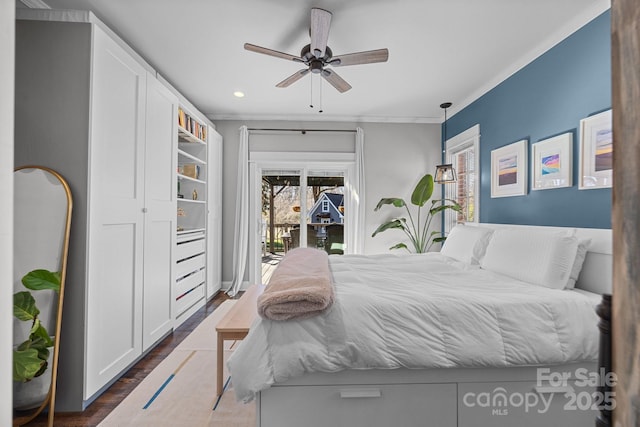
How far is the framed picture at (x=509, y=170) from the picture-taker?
2803mm

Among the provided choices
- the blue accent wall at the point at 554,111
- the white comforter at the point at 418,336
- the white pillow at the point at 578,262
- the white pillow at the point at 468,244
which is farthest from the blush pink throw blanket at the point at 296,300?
the blue accent wall at the point at 554,111

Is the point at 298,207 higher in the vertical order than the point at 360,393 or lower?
higher

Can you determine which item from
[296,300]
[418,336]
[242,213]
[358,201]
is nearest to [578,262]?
[418,336]

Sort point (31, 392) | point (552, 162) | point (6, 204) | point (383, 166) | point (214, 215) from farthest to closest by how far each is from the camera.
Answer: point (383, 166)
point (214, 215)
point (552, 162)
point (31, 392)
point (6, 204)

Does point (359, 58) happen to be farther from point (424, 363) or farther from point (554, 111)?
point (424, 363)

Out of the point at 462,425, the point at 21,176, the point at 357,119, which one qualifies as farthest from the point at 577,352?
the point at 357,119

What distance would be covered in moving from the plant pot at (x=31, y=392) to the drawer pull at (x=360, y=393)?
1655 millimetres

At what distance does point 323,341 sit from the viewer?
1412 millimetres

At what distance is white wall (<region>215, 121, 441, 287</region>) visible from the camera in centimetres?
463

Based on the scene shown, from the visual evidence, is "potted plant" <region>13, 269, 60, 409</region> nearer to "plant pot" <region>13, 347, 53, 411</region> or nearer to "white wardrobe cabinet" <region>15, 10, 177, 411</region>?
"plant pot" <region>13, 347, 53, 411</region>

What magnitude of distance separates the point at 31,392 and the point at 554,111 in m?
3.92

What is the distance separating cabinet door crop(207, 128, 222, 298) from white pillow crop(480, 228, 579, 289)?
3.18 metres

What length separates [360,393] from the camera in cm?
144

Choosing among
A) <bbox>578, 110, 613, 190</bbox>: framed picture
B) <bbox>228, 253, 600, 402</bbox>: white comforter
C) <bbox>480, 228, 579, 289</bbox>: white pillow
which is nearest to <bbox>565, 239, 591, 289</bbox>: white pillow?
<bbox>480, 228, 579, 289</bbox>: white pillow
